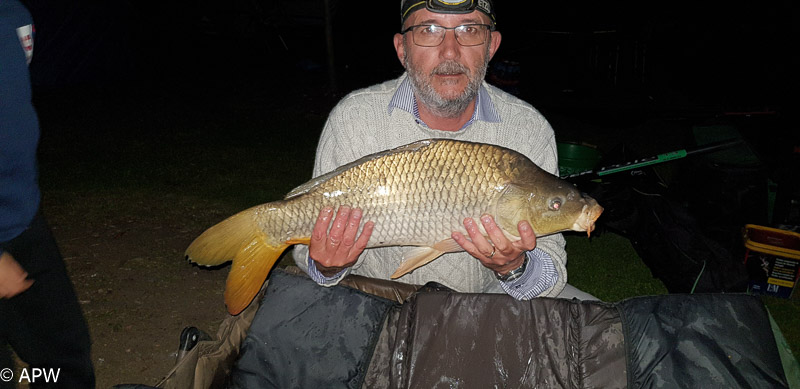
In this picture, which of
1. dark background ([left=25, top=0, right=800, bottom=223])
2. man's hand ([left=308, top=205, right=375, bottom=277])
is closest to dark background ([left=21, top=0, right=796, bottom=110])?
dark background ([left=25, top=0, right=800, bottom=223])

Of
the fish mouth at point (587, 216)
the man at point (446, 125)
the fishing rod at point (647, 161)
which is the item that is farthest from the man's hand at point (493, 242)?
the fishing rod at point (647, 161)

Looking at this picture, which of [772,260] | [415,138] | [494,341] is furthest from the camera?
[772,260]

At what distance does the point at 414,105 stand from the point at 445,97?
0.17 m

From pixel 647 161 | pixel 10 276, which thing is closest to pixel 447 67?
pixel 10 276

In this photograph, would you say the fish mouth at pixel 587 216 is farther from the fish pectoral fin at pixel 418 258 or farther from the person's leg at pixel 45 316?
the person's leg at pixel 45 316

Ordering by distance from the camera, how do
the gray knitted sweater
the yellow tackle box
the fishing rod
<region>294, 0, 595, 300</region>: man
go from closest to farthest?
<region>294, 0, 595, 300</region>: man < the gray knitted sweater < the yellow tackle box < the fishing rod

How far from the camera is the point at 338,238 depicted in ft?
5.69

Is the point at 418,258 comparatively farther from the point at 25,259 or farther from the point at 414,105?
the point at 25,259

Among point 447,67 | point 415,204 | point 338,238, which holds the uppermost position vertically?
point 447,67

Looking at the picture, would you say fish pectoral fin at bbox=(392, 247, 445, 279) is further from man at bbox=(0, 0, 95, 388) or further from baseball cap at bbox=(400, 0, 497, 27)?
man at bbox=(0, 0, 95, 388)

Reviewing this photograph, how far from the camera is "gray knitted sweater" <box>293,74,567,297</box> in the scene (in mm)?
2102

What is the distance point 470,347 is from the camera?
1867 millimetres

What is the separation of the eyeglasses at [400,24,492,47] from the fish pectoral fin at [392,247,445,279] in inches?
28.8

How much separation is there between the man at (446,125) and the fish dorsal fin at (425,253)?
0.10 metres
